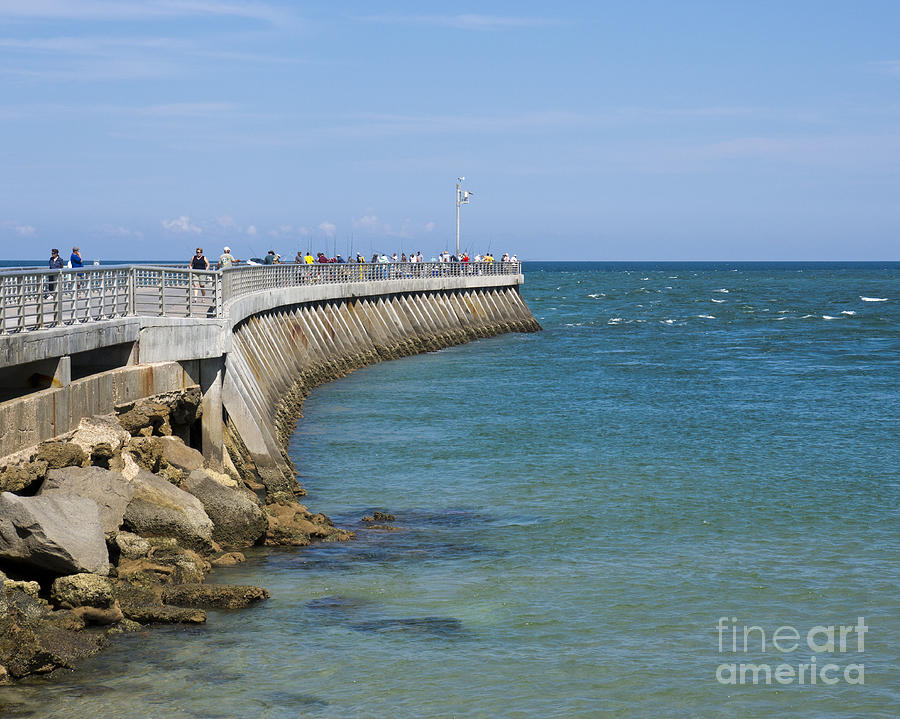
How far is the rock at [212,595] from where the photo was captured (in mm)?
14594

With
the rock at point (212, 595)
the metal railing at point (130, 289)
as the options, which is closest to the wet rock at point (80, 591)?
the rock at point (212, 595)

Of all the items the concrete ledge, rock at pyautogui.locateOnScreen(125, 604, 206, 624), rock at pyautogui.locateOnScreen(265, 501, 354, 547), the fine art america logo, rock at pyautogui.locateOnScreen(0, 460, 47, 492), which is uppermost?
the concrete ledge

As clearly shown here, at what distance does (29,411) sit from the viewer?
49.5ft

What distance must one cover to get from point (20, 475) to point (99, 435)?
2.44 meters

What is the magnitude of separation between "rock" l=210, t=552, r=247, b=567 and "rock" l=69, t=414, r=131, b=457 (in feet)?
6.84

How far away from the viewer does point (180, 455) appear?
19.0 meters

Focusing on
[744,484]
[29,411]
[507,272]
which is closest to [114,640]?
[29,411]

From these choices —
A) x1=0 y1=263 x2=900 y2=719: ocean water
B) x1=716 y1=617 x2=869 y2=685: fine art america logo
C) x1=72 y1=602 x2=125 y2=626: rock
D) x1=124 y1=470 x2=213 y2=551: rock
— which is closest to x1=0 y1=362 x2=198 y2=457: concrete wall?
x1=124 y1=470 x2=213 y2=551: rock

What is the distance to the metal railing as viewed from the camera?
15820 millimetres

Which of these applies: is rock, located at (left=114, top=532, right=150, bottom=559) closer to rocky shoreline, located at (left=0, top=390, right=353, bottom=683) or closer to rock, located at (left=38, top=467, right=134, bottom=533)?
rocky shoreline, located at (left=0, top=390, right=353, bottom=683)

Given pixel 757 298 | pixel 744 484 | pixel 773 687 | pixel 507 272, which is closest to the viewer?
pixel 773 687

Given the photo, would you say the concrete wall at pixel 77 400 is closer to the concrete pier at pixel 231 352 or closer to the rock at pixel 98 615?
the concrete pier at pixel 231 352

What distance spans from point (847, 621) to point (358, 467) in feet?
39.5

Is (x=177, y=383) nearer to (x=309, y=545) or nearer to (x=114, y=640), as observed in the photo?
(x=309, y=545)
